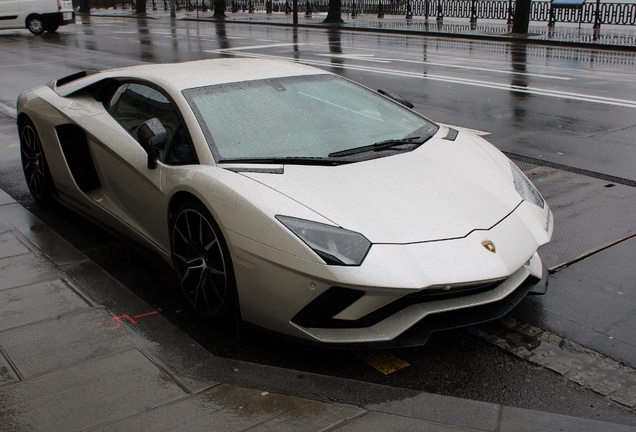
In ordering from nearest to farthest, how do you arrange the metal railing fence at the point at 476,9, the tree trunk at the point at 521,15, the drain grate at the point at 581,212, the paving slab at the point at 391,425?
the paving slab at the point at 391,425 < the drain grate at the point at 581,212 < the tree trunk at the point at 521,15 < the metal railing fence at the point at 476,9

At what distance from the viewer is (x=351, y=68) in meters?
16.0

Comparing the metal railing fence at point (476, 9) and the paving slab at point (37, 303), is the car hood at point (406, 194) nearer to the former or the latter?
the paving slab at point (37, 303)

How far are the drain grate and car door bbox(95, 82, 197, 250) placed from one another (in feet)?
8.14

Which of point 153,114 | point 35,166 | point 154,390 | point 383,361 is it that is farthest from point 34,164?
point 383,361

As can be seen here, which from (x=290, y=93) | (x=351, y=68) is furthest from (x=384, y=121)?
(x=351, y=68)

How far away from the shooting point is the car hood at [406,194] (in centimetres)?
363

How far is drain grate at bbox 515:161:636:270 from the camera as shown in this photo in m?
5.01

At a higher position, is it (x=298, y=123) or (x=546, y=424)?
(x=298, y=123)

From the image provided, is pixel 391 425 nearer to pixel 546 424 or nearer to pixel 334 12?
pixel 546 424

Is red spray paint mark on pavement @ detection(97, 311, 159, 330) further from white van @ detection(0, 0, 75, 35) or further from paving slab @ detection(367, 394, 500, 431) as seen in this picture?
white van @ detection(0, 0, 75, 35)

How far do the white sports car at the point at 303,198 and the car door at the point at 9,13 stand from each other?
2548cm

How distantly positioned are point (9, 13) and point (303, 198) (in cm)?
2810

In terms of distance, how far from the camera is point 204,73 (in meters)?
4.97

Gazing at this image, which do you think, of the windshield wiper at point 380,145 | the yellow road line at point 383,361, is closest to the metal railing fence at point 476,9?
the windshield wiper at point 380,145
